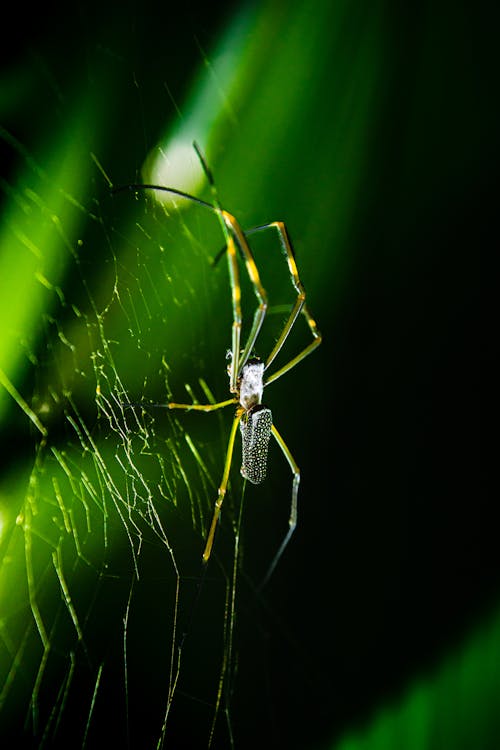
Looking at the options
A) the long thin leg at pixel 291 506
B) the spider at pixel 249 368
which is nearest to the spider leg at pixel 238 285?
the spider at pixel 249 368

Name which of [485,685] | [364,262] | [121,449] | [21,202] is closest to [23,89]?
[21,202]

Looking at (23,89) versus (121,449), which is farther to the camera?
(121,449)

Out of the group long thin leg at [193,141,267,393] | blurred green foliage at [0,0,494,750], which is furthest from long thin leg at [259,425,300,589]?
long thin leg at [193,141,267,393]

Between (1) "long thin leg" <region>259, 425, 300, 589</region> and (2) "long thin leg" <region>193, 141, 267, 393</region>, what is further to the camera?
(1) "long thin leg" <region>259, 425, 300, 589</region>

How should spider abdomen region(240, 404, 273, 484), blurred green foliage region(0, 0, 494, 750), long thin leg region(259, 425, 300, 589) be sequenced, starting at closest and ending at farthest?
blurred green foliage region(0, 0, 494, 750) → spider abdomen region(240, 404, 273, 484) → long thin leg region(259, 425, 300, 589)

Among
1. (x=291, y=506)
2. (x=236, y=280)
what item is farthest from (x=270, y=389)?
(x=236, y=280)

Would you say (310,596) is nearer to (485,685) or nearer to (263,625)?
(263,625)

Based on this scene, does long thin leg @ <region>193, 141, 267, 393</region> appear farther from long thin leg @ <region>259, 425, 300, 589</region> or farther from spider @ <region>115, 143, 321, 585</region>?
long thin leg @ <region>259, 425, 300, 589</region>

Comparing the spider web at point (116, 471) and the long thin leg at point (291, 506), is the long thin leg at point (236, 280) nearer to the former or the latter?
the spider web at point (116, 471)
